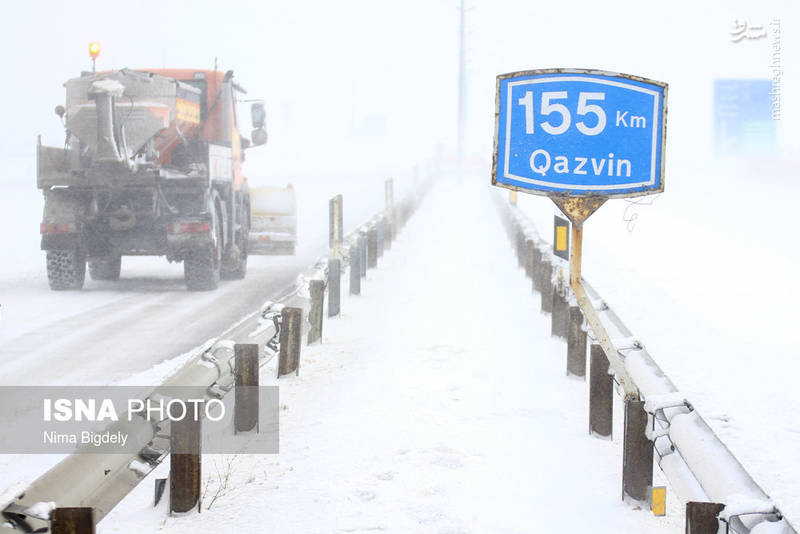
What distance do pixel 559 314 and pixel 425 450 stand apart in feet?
12.9

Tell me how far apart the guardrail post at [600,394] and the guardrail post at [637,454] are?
3.50ft

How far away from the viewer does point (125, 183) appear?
12906 millimetres

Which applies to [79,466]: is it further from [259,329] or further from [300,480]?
[259,329]

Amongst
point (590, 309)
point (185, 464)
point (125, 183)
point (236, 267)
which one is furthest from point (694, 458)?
point (236, 267)

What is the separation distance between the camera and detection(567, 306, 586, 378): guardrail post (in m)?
7.35

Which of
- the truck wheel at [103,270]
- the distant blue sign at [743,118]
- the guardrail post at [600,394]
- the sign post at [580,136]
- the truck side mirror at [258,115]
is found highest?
the distant blue sign at [743,118]

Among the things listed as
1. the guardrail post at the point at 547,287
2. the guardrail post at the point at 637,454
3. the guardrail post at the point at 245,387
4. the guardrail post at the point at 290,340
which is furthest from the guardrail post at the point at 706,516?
the guardrail post at the point at 547,287

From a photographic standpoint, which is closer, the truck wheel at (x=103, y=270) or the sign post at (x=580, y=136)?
the sign post at (x=580, y=136)

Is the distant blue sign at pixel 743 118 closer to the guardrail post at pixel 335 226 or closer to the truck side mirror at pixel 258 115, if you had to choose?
the truck side mirror at pixel 258 115

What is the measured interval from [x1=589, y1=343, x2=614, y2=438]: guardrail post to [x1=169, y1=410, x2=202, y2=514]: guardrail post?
8.32 ft

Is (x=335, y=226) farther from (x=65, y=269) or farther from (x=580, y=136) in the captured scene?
(x=580, y=136)

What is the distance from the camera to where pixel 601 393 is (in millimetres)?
5738

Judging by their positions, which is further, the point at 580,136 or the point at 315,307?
the point at 315,307

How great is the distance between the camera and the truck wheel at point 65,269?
43.0 ft
